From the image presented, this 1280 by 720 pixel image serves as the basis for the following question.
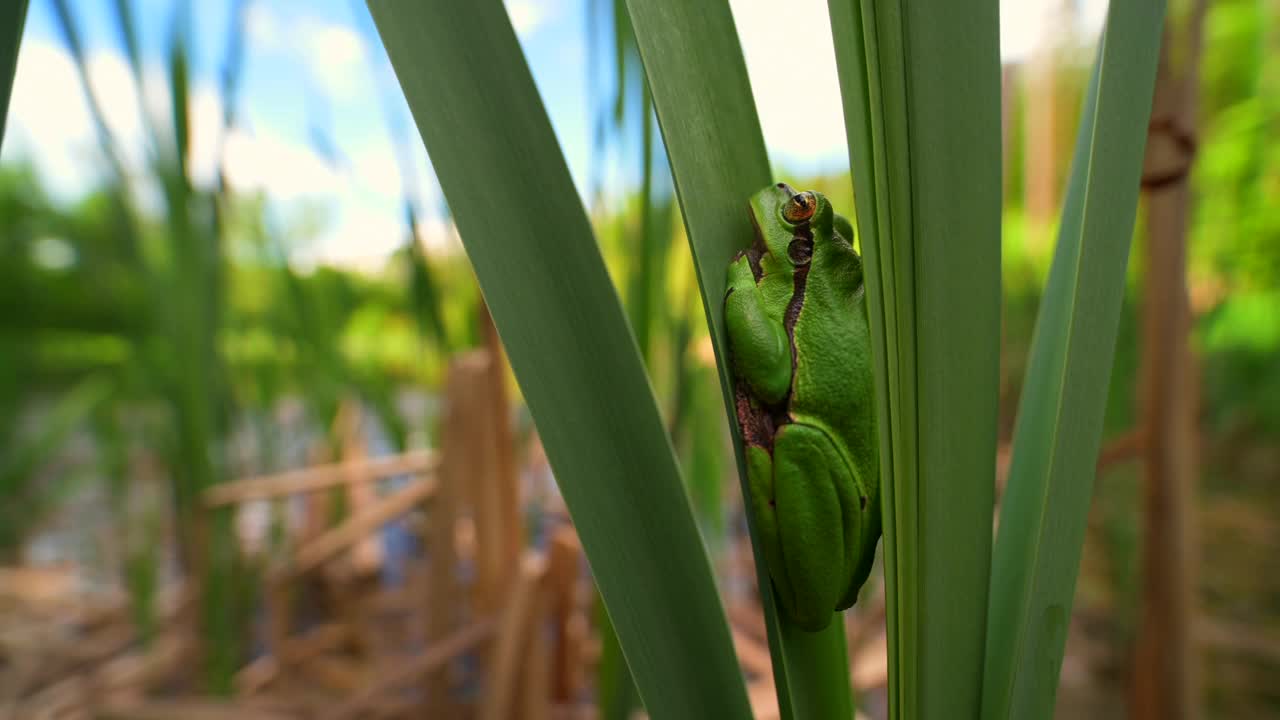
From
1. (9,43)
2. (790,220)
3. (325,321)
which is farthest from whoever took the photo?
(325,321)

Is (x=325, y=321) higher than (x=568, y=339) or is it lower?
higher

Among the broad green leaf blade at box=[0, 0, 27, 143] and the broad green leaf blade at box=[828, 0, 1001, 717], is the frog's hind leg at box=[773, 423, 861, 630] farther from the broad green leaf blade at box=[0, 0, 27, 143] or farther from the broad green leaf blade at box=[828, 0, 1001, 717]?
the broad green leaf blade at box=[0, 0, 27, 143]

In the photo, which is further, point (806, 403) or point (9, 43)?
point (806, 403)

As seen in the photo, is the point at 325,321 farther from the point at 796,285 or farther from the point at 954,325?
the point at 954,325

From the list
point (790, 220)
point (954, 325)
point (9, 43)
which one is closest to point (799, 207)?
point (790, 220)

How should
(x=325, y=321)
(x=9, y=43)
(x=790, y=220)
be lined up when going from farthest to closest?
(x=325, y=321) < (x=790, y=220) < (x=9, y=43)

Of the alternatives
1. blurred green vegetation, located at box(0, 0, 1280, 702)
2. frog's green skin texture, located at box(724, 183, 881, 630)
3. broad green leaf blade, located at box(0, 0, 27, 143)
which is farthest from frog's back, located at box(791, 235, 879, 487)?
broad green leaf blade, located at box(0, 0, 27, 143)
